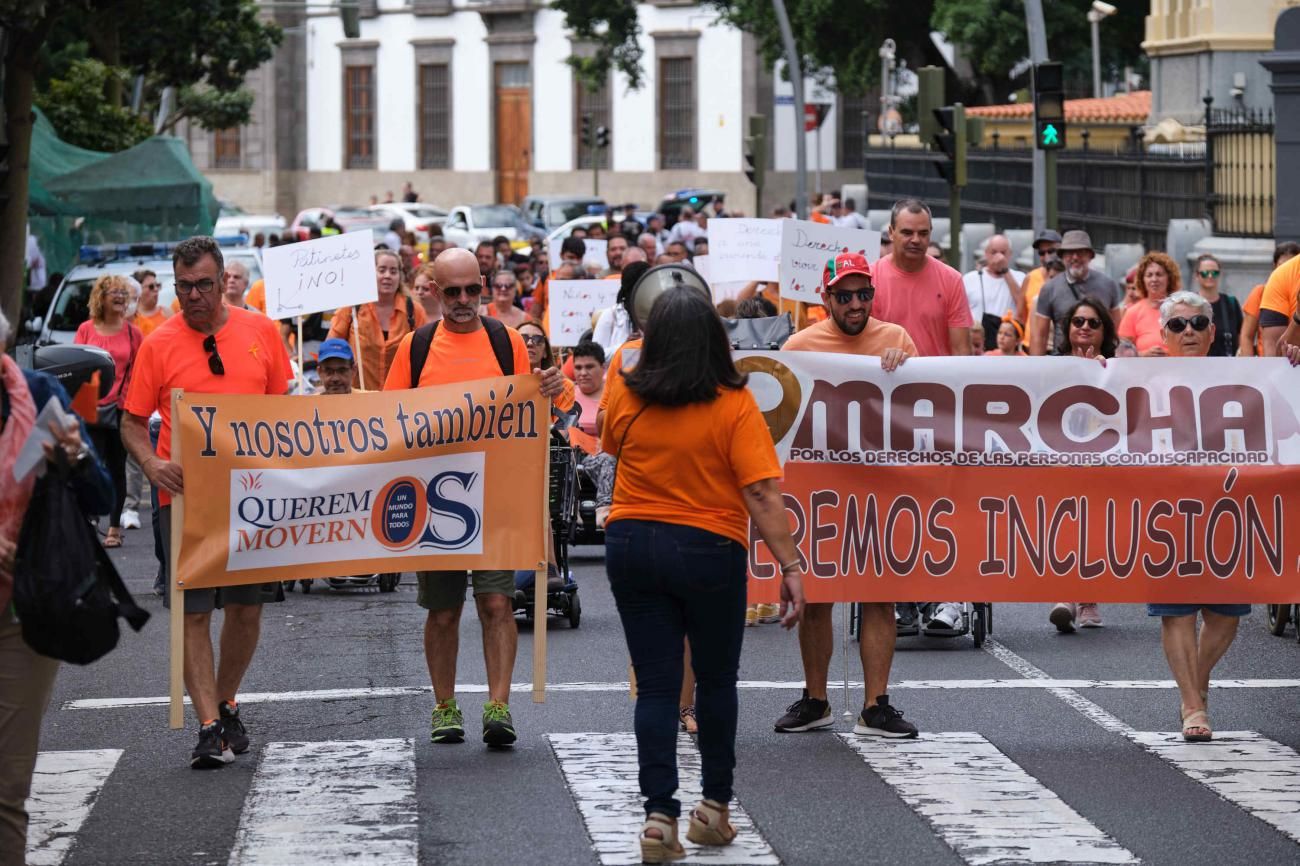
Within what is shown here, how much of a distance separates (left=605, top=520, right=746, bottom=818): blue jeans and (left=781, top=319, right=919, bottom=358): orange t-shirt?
7.59 ft

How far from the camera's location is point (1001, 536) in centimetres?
937

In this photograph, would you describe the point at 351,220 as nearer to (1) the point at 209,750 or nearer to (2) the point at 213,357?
(2) the point at 213,357

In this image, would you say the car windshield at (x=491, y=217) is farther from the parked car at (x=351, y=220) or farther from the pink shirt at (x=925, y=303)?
the pink shirt at (x=925, y=303)

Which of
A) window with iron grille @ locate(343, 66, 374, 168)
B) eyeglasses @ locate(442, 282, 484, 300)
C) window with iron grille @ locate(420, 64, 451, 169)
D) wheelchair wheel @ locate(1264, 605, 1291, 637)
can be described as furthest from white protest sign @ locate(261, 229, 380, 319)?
window with iron grille @ locate(343, 66, 374, 168)

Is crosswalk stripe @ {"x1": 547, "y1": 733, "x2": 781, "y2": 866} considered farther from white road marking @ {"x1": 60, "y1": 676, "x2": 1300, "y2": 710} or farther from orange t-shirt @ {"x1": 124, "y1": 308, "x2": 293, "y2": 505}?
orange t-shirt @ {"x1": 124, "y1": 308, "x2": 293, "y2": 505}

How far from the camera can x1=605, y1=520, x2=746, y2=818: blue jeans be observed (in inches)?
277

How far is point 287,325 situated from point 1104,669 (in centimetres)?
1036

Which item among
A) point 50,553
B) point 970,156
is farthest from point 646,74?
point 50,553

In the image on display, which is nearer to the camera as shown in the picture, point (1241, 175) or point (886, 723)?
point (886, 723)


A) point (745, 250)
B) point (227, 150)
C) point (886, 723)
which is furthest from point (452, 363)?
point (227, 150)

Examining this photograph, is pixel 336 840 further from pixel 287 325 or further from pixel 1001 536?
pixel 287 325

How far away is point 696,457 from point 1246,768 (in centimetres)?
269

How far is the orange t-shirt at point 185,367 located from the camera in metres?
8.80

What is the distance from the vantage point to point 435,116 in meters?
69.2
